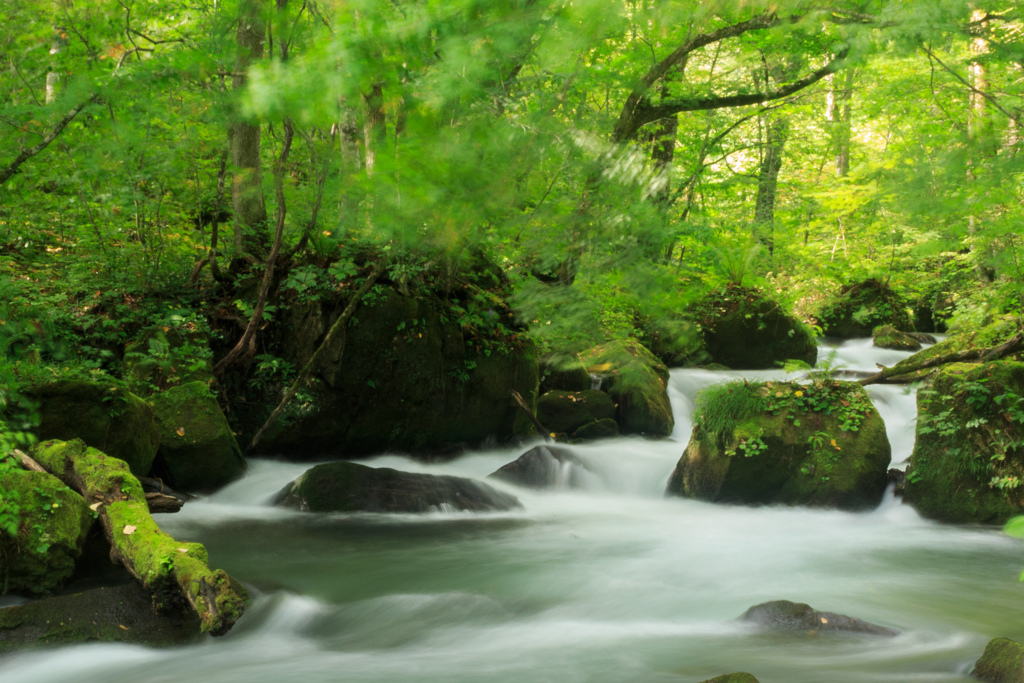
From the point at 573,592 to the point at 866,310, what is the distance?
51.3 ft

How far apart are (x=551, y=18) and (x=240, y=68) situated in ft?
16.3

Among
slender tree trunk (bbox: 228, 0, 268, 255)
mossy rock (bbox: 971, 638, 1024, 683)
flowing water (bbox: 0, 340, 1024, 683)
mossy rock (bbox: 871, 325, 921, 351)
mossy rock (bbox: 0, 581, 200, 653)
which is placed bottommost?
flowing water (bbox: 0, 340, 1024, 683)

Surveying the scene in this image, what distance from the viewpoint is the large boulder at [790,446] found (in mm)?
7535

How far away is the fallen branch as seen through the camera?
8.26m

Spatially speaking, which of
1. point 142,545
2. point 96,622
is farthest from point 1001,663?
point 96,622

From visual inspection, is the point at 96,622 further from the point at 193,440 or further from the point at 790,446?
the point at 790,446

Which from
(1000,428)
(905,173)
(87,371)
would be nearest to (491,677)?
(87,371)

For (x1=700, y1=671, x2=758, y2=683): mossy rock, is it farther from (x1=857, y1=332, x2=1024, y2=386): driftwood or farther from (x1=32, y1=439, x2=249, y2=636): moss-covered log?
(x1=857, y1=332, x2=1024, y2=386): driftwood

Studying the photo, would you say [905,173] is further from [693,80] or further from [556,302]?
[693,80]

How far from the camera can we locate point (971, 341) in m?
8.74

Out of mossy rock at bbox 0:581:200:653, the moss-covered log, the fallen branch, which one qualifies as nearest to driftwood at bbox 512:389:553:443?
the fallen branch

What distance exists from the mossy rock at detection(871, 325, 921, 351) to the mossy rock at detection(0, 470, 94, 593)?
55.6ft

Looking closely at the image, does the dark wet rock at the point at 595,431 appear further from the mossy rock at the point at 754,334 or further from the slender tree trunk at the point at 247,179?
the slender tree trunk at the point at 247,179

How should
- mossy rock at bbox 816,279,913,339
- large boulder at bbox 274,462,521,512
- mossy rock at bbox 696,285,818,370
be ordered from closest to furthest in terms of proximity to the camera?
1. large boulder at bbox 274,462,521,512
2. mossy rock at bbox 696,285,818,370
3. mossy rock at bbox 816,279,913,339
